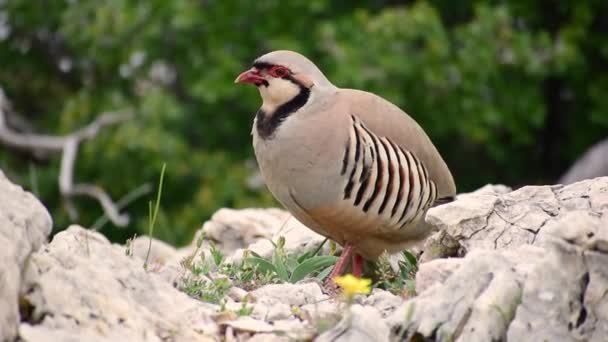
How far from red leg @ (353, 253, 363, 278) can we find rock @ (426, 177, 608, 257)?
0.92 metres

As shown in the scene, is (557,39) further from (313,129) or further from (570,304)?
(570,304)

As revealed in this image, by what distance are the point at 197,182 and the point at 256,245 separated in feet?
24.8

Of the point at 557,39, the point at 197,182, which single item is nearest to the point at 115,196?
the point at 197,182

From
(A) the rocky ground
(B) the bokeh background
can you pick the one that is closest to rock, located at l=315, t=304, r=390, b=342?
(A) the rocky ground

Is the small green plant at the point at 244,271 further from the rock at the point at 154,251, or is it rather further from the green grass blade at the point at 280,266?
the rock at the point at 154,251

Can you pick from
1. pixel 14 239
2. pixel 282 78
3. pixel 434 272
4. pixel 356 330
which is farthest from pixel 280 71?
pixel 14 239


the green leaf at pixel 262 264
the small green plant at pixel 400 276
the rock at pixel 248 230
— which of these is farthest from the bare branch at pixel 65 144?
the green leaf at pixel 262 264

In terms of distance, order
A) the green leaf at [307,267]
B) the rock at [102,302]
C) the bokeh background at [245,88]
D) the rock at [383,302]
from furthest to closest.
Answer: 1. the bokeh background at [245,88]
2. the green leaf at [307,267]
3. the rock at [383,302]
4. the rock at [102,302]

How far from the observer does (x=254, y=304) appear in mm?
3758

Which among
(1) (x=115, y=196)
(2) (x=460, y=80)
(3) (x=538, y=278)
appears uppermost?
(3) (x=538, y=278)

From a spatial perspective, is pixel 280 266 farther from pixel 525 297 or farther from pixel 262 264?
pixel 525 297

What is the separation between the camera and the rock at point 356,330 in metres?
3.32

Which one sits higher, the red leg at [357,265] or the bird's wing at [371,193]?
the bird's wing at [371,193]

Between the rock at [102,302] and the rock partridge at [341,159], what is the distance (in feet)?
4.16
